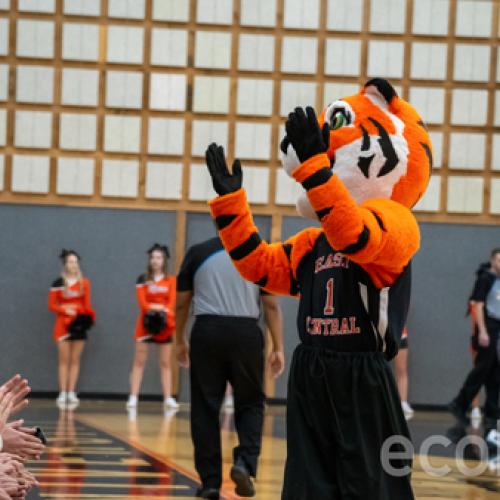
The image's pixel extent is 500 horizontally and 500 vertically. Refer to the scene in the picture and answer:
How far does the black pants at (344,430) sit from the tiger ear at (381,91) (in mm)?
1026

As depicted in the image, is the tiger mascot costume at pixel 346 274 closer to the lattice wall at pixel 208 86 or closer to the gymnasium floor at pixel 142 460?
the gymnasium floor at pixel 142 460

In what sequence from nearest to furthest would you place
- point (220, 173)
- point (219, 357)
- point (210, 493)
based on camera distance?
point (220, 173)
point (210, 493)
point (219, 357)

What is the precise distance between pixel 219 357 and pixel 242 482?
80 centimetres

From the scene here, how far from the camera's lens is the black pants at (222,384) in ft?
24.8

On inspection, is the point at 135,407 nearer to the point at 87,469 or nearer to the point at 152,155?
the point at 152,155

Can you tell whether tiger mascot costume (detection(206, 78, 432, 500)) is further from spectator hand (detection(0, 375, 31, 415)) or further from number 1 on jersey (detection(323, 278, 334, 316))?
spectator hand (detection(0, 375, 31, 415))

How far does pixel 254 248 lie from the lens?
186 inches

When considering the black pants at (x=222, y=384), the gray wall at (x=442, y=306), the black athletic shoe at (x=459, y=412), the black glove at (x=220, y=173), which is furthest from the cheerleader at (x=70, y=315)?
the black glove at (x=220, y=173)

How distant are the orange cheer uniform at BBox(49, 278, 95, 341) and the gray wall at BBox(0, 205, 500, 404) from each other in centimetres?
83

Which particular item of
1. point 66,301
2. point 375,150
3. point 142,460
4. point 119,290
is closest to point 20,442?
point 375,150

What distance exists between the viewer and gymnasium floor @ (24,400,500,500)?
25.7 feet

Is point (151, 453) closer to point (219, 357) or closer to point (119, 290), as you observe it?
point (219, 357)

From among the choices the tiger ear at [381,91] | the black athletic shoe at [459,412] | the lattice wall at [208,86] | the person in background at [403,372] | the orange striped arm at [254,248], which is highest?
the lattice wall at [208,86]

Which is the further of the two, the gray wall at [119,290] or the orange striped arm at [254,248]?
the gray wall at [119,290]
